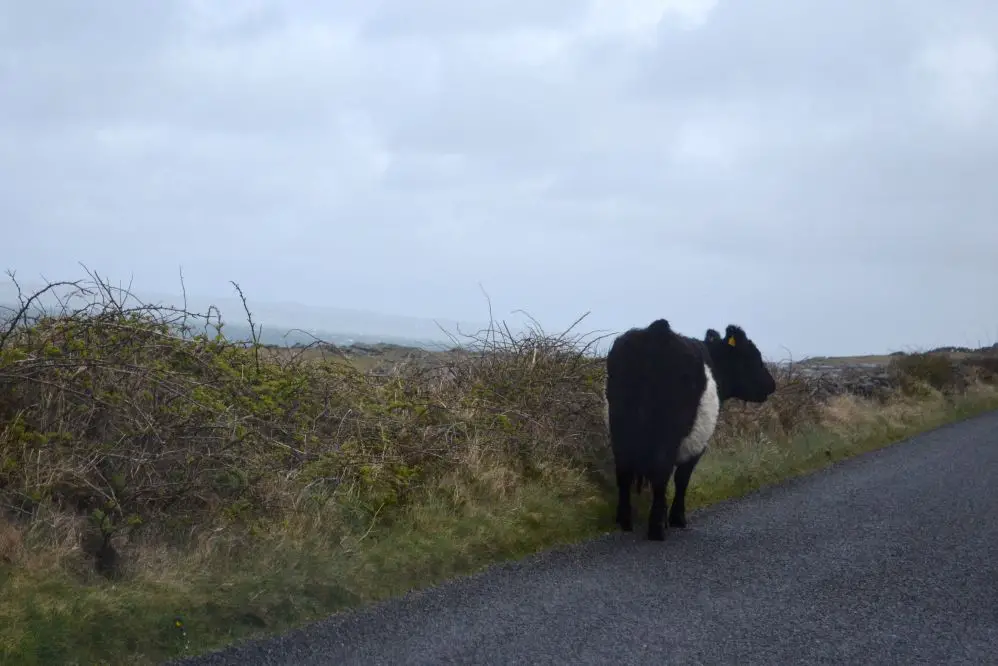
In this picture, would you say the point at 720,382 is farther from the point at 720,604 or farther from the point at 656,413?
the point at 720,604

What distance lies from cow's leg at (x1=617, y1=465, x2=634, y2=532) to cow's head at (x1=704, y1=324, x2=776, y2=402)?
3.34 metres

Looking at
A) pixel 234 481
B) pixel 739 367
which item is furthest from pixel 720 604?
pixel 739 367

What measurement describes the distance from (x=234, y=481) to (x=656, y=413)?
156 inches

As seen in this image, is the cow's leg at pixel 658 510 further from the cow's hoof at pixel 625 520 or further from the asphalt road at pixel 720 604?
the cow's hoof at pixel 625 520

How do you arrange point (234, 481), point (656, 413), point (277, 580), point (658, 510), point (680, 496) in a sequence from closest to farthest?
1. point (277, 580)
2. point (234, 481)
3. point (658, 510)
4. point (656, 413)
5. point (680, 496)

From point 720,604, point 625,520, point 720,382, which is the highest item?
point 720,382

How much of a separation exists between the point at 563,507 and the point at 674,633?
3.26 metres

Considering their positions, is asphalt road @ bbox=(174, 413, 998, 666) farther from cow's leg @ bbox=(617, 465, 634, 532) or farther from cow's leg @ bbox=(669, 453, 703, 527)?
cow's leg @ bbox=(669, 453, 703, 527)

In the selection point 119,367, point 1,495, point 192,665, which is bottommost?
point 192,665

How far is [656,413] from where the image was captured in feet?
29.9

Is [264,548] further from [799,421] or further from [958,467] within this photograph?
[799,421]

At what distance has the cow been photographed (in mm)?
9039

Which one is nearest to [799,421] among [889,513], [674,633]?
[889,513]

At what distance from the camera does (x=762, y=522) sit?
9719 mm
